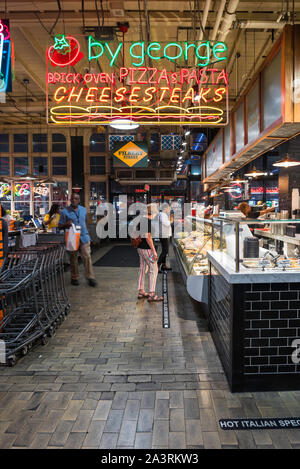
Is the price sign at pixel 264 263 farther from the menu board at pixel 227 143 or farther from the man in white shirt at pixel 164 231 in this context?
the menu board at pixel 227 143

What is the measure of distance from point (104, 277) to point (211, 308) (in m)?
4.15

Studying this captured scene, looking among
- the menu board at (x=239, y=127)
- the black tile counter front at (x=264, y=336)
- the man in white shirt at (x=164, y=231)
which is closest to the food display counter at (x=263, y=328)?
the black tile counter front at (x=264, y=336)

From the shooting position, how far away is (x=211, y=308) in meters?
4.14

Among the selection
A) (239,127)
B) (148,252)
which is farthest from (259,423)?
(239,127)

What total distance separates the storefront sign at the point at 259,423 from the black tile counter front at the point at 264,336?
425mm

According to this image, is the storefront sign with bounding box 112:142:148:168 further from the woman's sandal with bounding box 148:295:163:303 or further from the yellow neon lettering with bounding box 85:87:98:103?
the woman's sandal with bounding box 148:295:163:303

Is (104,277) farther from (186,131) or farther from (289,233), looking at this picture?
(186,131)

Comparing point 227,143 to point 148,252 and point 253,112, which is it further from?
point 148,252

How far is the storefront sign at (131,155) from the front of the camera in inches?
442

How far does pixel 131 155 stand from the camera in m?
11.2

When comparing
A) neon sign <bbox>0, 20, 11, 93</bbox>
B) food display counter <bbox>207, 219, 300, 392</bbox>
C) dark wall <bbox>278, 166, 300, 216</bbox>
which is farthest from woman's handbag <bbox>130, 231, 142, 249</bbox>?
dark wall <bbox>278, 166, 300, 216</bbox>

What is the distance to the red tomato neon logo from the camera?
504 cm

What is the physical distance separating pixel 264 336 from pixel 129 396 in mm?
1360
